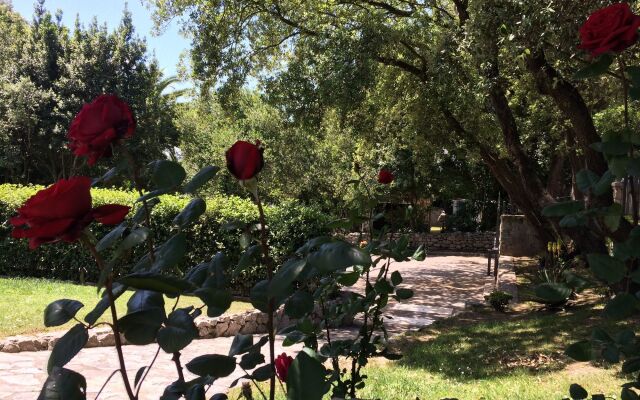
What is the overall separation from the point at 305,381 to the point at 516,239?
732 inches

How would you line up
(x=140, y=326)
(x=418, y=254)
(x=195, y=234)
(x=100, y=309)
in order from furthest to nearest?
(x=195, y=234), (x=418, y=254), (x=100, y=309), (x=140, y=326)

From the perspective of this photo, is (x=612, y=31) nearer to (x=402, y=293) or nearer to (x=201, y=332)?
(x=402, y=293)

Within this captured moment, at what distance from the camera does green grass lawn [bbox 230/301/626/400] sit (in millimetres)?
4859

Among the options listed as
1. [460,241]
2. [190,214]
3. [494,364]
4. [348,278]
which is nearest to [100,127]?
[190,214]

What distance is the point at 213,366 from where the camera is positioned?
3.97 ft

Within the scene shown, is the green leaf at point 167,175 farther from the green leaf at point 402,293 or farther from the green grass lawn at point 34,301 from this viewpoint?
the green grass lawn at point 34,301

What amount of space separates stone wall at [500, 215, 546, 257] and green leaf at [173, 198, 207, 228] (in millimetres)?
17957

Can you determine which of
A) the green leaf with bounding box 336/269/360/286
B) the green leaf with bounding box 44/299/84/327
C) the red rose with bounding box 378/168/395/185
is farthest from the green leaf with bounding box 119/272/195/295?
the red rose with bounding box 378/168/395/185

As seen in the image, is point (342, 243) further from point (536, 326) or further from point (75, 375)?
point (536, 326)

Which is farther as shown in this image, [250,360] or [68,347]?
[250,360]

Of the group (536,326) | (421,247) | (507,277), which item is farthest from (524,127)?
(421,247)

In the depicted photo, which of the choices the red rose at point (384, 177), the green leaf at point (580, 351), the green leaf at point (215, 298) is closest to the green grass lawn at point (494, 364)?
the red rose at point (384, 177)

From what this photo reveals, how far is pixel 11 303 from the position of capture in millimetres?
8062

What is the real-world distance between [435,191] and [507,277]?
1103 cm
